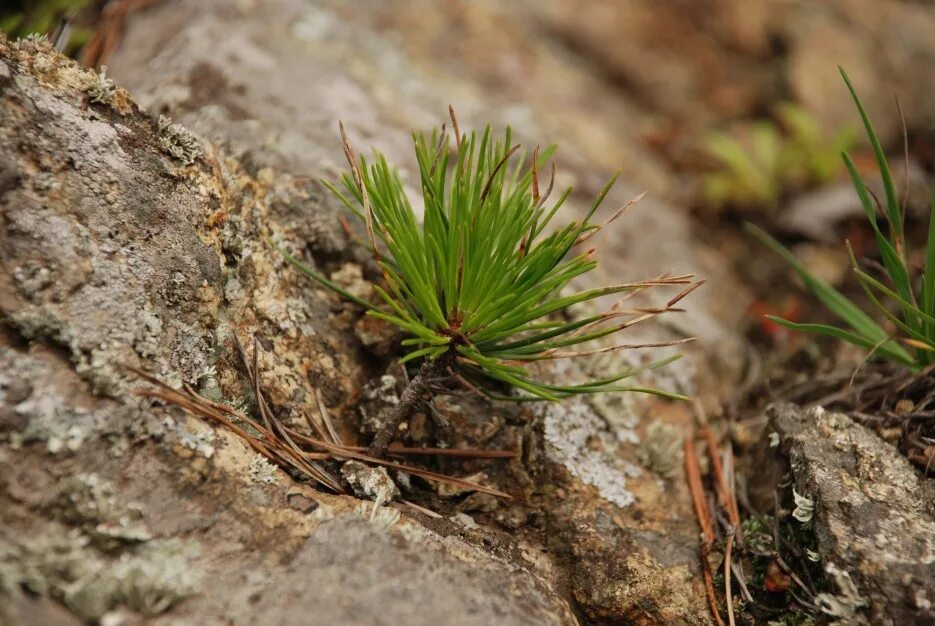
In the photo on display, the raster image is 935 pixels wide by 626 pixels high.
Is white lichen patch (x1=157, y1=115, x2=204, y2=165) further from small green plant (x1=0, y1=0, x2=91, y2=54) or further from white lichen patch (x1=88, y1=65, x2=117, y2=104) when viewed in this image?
small green plant (x1=0, y1=0, x2=91, y2=54)

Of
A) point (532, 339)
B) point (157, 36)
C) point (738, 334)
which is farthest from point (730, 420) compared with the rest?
point (157, 36)

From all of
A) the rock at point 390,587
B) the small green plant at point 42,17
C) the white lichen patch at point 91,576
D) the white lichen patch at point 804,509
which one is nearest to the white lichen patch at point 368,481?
the rock at point 390,587

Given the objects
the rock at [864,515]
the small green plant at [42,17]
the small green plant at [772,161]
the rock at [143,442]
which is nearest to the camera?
the rock at [143,442]

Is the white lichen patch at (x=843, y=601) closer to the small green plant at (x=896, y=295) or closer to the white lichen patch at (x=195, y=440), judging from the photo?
the small green plant at (x=896, y=295)

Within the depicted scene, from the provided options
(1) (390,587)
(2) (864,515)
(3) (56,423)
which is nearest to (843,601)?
(2) (864,515)

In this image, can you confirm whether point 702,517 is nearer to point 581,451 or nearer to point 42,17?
point 581,451

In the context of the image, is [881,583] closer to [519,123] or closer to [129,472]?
[129,472]

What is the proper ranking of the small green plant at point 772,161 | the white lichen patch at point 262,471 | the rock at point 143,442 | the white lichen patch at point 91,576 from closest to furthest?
the white lichen patch at point 91,576 → the rock at point 143,442 → the white lichen patch at point 262,471 → the small green plant at point 772,161
